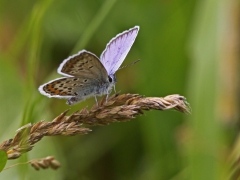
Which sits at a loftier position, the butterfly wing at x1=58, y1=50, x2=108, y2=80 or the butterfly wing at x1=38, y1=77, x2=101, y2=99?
the butterfly wing at x1=58, y1=50, x2=108, y2=80

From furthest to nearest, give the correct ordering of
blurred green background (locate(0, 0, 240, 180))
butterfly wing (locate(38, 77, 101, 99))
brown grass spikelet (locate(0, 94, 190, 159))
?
1. blurred green background (locate(0, 0, 240, 180))
2. butterfly wing (locate(38, 77, 101, 99))
3. brown grass spikelet (locate(0, 94, 190, 159))

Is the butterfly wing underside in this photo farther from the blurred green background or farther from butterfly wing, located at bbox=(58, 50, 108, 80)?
the blurred green background

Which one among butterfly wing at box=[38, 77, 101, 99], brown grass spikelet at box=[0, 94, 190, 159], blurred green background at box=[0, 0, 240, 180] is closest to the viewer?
brown grass spikelet at box=[0, 94, 190, 159]

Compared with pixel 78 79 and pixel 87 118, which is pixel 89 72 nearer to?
pixel 78 79

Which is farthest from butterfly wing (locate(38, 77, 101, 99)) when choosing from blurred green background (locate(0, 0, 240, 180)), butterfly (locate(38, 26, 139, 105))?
blurred green background (locate(0, 0, 240, 180))

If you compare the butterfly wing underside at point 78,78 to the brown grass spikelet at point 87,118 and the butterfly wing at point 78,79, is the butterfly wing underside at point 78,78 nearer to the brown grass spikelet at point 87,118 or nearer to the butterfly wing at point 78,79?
the butterfly wing at point 78,79

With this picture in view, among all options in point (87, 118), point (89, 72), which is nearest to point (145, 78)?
point (89, 72)

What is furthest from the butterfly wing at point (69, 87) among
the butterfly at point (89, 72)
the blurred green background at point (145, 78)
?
the blurred green background at point (145, 78)
